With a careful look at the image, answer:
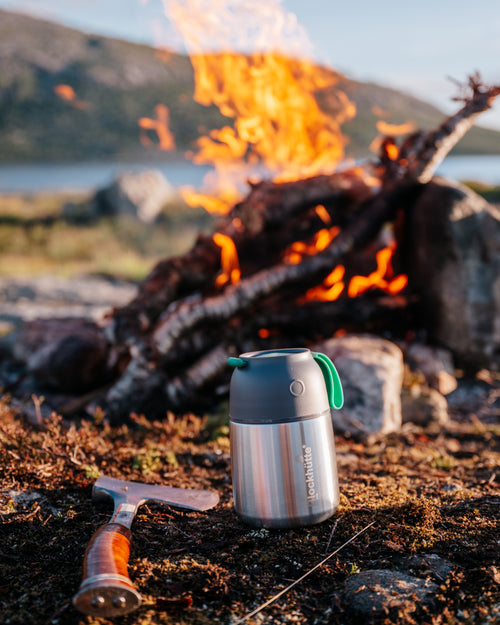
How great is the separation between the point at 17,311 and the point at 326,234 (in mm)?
7072

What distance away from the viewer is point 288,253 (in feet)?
26.1

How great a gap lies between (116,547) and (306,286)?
5.42 m

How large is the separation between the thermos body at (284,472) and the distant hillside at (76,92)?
245 feet

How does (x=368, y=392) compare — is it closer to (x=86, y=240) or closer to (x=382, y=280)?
(x=382, y=280)

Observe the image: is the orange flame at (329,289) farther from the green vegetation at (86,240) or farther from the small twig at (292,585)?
the green vegetation at (86,240)

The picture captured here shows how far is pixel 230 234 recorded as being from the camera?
773cm

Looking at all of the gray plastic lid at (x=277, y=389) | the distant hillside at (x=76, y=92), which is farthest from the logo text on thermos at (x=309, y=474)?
the distant hillside at (x=76, y=92)

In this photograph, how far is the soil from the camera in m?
2.54

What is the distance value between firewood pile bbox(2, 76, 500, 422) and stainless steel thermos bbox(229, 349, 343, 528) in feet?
11.0

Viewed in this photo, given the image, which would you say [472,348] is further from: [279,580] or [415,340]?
[279,580]

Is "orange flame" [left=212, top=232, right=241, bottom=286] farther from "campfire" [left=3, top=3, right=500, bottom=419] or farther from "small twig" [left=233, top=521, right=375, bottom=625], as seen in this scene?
"small twig" [left=233, top=521, right=375, bottom=625]

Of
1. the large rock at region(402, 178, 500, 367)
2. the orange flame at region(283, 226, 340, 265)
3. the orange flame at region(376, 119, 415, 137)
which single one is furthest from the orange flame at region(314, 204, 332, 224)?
the orange flame at region(376, 119, 415, 137)

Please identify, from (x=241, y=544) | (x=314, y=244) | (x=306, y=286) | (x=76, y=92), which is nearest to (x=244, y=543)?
(x=241, y=544)

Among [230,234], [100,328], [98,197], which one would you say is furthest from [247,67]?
[98,197]
